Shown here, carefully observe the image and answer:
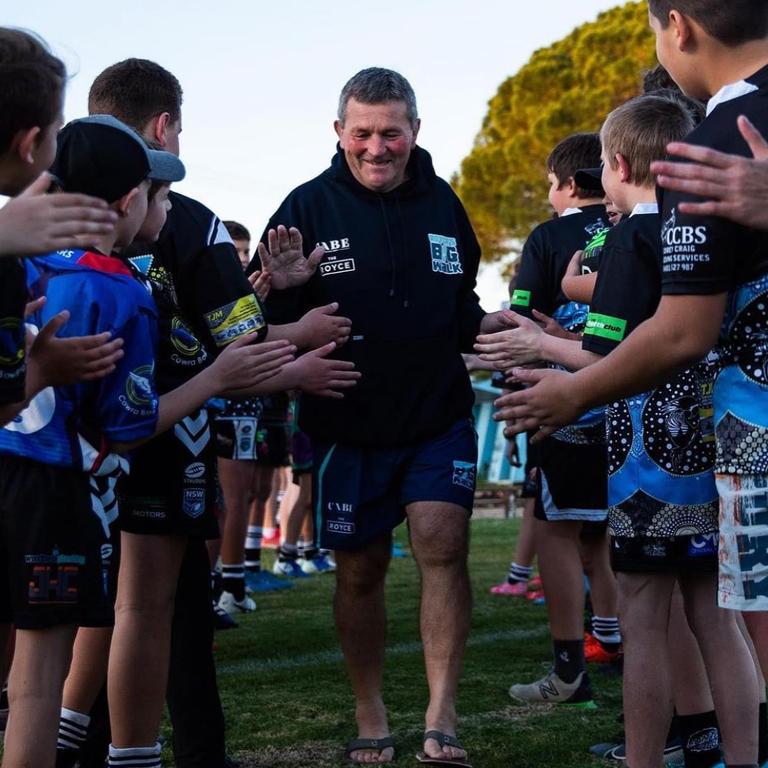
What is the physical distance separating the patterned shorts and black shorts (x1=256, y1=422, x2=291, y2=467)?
7.57 metres

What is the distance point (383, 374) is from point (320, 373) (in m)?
0.62

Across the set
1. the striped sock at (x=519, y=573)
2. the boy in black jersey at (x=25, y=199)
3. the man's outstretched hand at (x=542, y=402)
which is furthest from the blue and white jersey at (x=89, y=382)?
the striped sock at (x=519, y=573)

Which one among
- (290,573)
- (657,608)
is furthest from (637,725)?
(290,573)

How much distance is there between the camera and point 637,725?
354 centimetres

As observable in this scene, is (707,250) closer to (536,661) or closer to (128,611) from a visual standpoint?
(128,611)

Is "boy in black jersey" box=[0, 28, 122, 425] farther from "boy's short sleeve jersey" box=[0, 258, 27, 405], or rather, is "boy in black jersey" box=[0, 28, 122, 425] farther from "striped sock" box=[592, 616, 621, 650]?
"striped sock" box=[592, 616, 621, 650]

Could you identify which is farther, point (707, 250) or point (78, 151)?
point (78, 151)

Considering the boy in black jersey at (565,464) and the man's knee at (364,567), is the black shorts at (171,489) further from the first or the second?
the boy in black jersey at (565,464)

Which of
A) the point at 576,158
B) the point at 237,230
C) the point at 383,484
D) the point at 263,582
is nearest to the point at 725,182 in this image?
the point at 383,484

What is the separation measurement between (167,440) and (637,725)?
5.25 feet

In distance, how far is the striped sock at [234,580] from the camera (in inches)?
320

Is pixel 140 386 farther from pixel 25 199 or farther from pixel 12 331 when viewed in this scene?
pixel 25 199

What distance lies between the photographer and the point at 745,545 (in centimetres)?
282

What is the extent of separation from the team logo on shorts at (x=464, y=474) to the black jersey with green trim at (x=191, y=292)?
1222 millimetres
